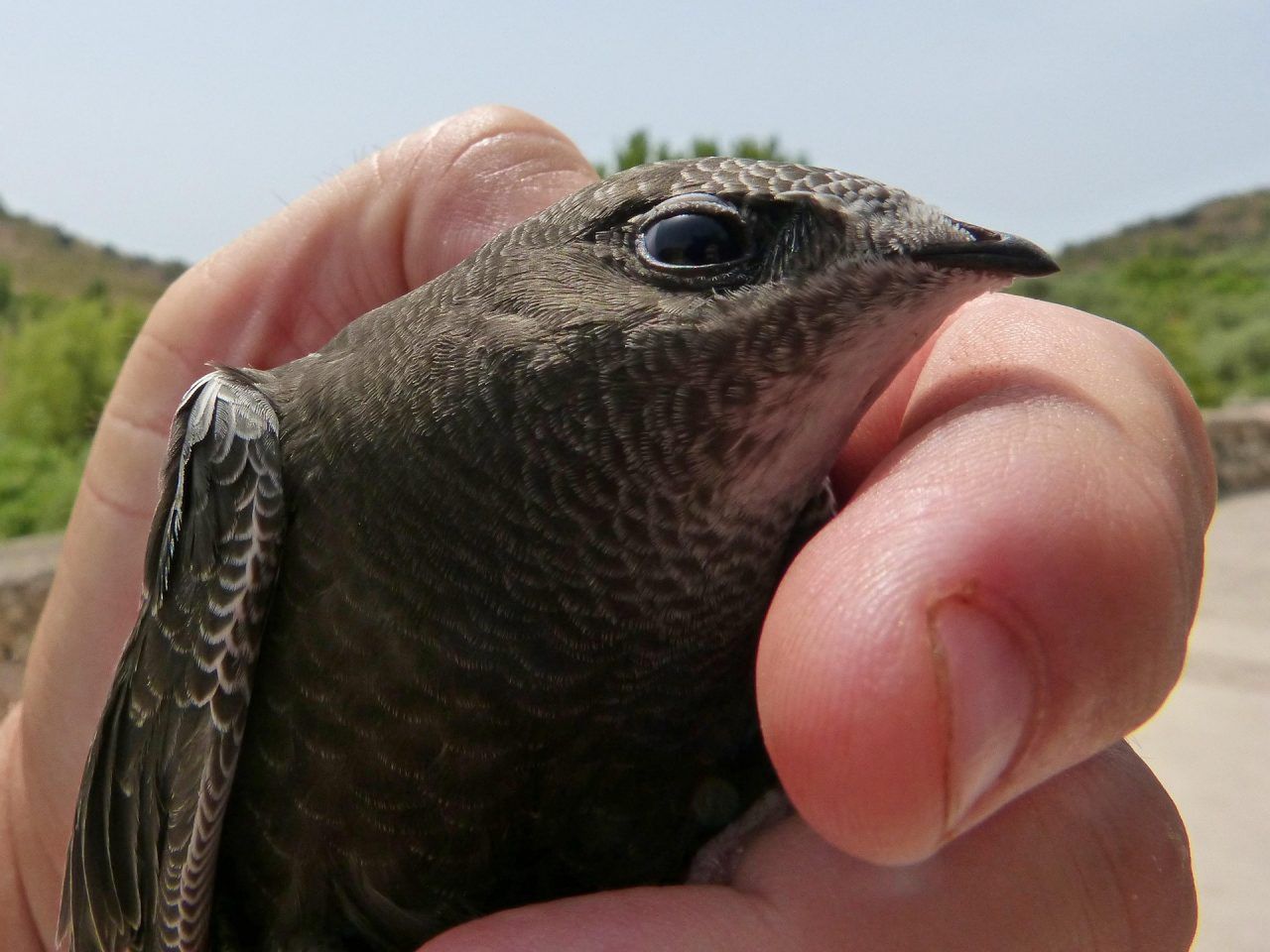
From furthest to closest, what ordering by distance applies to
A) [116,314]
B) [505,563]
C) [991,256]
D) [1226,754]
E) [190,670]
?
[116,314]
[1226,754]
[190,670]
[505,563]
[991,256]

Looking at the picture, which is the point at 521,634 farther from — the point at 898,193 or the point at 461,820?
the point at 898,193

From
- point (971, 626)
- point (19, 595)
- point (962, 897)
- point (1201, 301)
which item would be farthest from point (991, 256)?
point (1201, 301)

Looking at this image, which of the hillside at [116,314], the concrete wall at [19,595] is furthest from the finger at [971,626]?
the concrete wall at [19,595]

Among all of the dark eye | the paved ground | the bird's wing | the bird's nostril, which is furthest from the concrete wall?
the bird's wing

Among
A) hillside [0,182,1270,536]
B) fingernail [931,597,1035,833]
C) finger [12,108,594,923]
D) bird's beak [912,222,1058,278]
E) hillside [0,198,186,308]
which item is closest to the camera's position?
fingernail [931,597,1035,833]

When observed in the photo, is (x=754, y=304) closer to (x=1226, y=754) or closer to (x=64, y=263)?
(x=1226, y=754)

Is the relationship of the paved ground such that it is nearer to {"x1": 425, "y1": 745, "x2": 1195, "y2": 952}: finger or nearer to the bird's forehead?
{"x1": 425, "y1": 745, "x2": 1195, "y2": 952}: finger
